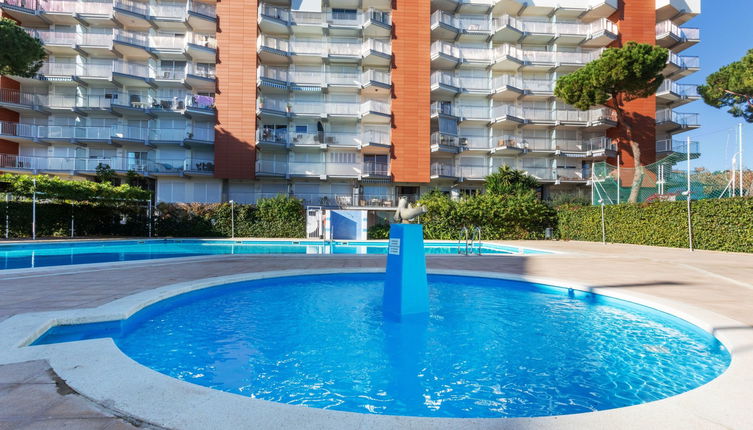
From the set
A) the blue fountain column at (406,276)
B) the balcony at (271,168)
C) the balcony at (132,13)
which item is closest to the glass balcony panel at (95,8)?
the balcony at (132,13)

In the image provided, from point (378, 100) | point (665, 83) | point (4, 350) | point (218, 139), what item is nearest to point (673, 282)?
point (4, 350)

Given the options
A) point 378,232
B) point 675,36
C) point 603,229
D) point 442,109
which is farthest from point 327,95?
point 675,36

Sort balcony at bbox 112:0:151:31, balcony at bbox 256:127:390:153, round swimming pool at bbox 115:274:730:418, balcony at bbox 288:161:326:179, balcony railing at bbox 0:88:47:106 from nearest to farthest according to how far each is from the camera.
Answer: round swimming pool at bbox 115:274:730:418, balcony railing at bbox 0:88:47:106, balcony at bbox 112:0:151:31, balcony at bbox 256:127:390:153, balcony at bbox 288:161:326:179

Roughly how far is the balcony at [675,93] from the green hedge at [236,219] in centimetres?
3048

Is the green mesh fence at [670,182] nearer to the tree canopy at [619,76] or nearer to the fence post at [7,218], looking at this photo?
the tree canopy at [619,76]

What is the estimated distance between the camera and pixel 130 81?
2603 centimetres

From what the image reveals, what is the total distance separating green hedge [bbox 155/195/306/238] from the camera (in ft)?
70.2

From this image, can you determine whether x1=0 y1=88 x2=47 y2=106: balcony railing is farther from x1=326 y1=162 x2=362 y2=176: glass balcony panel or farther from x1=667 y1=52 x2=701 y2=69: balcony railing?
x1=667 y1=52 x2=701 y2=69: balcony railing

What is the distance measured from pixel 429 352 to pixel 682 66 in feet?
126

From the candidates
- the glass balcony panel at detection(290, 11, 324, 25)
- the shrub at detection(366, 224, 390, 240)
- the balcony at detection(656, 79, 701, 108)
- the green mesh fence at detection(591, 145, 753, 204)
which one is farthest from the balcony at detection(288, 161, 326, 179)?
the balcony at detection(656, 79, 701, 108)

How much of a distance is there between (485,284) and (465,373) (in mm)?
4534

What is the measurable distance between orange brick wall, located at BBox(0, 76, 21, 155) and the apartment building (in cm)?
11

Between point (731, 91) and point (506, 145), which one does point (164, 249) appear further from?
point (731, 91)

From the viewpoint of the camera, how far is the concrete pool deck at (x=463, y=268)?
2006 millimetres
